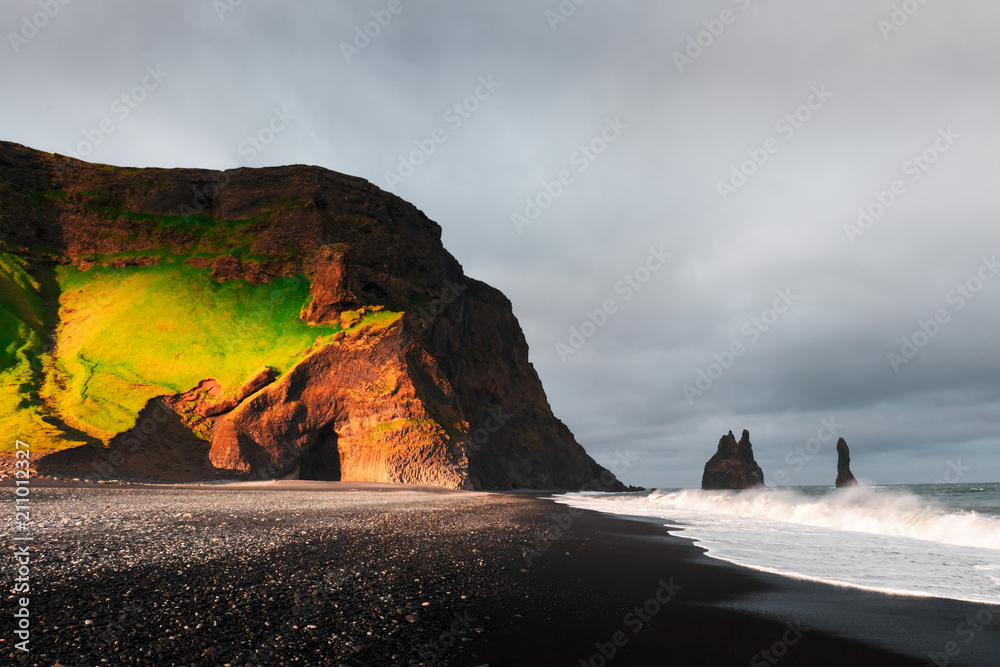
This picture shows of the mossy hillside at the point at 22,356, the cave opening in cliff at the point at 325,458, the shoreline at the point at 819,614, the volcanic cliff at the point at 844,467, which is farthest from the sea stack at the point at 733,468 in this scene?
the shoreline at the point at 819,614

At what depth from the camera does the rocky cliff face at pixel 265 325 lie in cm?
3919

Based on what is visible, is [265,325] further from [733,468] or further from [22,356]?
[733,468]

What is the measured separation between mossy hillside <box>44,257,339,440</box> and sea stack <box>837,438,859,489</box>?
449ft

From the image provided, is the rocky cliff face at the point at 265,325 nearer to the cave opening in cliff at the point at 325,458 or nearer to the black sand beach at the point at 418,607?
the cave opening in cliff at the point at 325,458

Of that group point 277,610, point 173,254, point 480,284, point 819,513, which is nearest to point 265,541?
point 277,610

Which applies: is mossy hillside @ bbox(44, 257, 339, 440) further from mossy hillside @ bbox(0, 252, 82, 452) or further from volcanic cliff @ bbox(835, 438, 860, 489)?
volcanic cliff @ bbox(835, 438, 860, 489)

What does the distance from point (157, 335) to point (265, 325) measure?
875 cm

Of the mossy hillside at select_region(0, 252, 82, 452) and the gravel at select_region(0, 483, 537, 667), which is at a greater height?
the mossy hillside at select_region(0, 252, 82, 452)

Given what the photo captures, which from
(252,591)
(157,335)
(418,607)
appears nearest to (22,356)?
(157,335)

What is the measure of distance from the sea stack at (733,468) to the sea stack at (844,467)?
18.3 metres

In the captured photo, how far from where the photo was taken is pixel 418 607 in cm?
612

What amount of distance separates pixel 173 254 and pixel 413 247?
92.4 feet

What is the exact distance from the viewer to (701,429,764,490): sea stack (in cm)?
13775

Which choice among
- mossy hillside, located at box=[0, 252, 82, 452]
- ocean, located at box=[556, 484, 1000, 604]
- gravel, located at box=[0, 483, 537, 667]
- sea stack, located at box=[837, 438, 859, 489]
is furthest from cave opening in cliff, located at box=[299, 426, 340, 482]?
sea stack, located at box=[837, 438, 859, 489]
